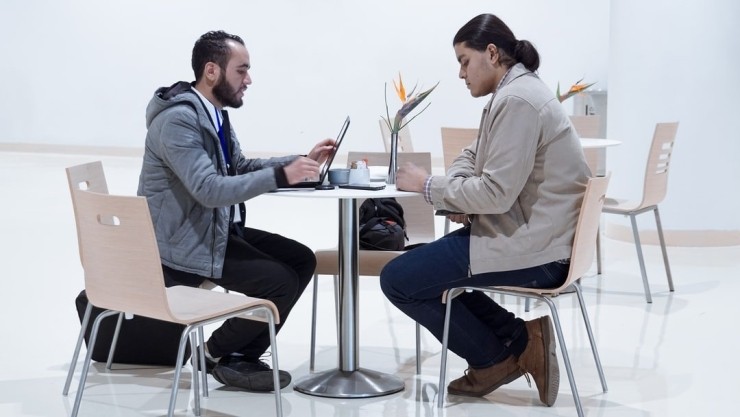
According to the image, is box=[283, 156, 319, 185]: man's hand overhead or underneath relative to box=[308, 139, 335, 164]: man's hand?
underneath

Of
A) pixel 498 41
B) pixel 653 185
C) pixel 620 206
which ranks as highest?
pixel 498 41

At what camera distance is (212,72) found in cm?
352

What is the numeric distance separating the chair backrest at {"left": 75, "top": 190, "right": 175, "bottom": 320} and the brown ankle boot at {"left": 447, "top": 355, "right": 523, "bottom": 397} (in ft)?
3.77

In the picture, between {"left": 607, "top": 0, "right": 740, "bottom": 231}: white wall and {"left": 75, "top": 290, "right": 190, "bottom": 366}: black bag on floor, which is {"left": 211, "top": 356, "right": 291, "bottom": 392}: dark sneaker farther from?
{"left": 607, "top": 0, "right": 740, "bottom": 231}: white wall

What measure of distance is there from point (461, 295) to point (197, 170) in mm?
986

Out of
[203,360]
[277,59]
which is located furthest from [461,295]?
[277,59]

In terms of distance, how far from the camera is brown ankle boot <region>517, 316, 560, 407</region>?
331 centimetres

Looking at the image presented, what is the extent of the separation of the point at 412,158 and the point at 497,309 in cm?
104

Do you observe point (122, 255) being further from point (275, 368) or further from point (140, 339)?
point (140, 339)

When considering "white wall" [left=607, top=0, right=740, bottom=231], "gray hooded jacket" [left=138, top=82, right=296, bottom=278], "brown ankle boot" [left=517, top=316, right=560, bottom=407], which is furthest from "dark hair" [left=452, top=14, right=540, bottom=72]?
"white wall" [left=607, top=0, right=740, bottom=231]

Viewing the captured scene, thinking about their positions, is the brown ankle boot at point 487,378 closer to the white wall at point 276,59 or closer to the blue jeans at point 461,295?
the blue jeans at point 461,295

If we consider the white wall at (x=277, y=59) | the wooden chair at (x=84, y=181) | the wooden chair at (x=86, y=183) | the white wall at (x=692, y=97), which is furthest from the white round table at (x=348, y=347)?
the white wall at (x=277, y=59)

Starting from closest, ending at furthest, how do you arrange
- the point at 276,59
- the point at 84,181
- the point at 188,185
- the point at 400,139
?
the point at 188,185, the point at 84,181, the point at 400,139, the point at 276,59

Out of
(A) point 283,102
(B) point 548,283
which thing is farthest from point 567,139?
(A) point 283,102
